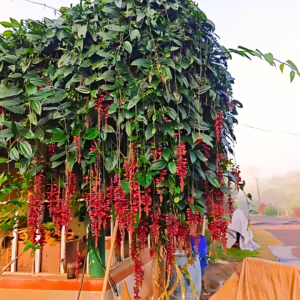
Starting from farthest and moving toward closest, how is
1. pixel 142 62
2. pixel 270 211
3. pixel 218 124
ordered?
1. pixel 270 211
2. pixel 218 124
3. pixel 142 62

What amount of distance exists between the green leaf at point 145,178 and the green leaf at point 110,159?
0.45ft

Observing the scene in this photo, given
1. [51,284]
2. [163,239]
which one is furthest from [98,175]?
[51,284]

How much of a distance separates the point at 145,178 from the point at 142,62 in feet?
1.47

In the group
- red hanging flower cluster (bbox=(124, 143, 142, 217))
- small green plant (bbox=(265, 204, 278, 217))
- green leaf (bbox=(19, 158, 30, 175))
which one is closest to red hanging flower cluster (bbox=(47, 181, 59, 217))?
green leaf (bbox=(19, 158, 30, 175))

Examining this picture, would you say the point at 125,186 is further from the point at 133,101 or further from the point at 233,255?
the point at 233,255

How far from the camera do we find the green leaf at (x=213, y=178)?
3.43 ft

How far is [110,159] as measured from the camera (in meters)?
1.04

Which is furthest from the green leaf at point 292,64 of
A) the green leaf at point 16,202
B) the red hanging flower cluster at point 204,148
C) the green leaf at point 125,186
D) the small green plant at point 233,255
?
the small green plant at point 233,255

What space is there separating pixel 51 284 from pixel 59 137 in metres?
→ 1.00

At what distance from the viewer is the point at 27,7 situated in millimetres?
1924

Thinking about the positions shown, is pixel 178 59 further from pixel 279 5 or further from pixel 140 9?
pixel 279 5

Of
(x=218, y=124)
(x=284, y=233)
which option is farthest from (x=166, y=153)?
(x=284, y=233)

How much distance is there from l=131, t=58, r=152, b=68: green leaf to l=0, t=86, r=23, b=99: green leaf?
532mm

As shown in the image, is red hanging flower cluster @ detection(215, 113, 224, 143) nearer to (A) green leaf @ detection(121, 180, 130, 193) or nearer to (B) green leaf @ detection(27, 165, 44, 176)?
(A) green leaf @ detection(121, 180, 130, 193)
